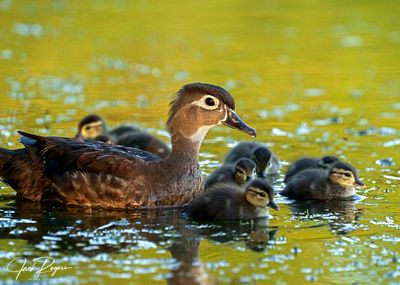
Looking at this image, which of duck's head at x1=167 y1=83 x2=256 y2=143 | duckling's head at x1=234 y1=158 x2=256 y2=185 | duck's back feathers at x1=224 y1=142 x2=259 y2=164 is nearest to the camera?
duck's head at x1=167 y1=83 x2=256 y2=143

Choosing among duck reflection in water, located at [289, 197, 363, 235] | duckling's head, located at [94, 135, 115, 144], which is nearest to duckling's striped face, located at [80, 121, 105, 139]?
duckling's head, located at [94, 135, 115, 144]

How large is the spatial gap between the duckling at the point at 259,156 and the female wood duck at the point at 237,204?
6.25ft

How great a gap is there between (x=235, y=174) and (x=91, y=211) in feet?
5.99

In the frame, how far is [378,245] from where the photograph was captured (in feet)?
28.3

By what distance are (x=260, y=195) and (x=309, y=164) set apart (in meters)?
2.03

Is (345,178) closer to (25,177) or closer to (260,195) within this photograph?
(260,195)

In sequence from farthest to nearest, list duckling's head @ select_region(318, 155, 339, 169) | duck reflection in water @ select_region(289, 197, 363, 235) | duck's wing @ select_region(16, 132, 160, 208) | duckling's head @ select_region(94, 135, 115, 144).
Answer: duckling's head @ select_region(94, 135, 115, 144) → duckling's head @ select_region(318, 155, 339, 169) → duck's wing @ select_region(16, 132, 160, 208) → duck reflection in water @ select_region(289, 197, 363, 235)

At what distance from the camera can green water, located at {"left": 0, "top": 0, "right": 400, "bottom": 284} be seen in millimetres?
8102

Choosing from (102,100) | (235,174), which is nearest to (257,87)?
(102,100)

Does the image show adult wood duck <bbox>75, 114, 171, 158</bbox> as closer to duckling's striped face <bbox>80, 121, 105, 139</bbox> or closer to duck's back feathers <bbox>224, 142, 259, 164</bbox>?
duckling's striped face <bbox>80, 121, 105, 139</bbox>

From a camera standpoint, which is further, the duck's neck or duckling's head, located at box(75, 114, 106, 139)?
duckling's head, located at box(75, 114, 106, 139)

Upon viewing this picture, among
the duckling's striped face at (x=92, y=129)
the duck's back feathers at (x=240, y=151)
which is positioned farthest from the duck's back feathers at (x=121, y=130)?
the duck's back feathers at (x=240, y=151)

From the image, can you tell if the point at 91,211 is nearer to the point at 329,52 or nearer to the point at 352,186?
the point at 352,186

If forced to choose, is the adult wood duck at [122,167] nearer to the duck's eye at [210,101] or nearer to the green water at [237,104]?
the duck's eye at [210,101]
